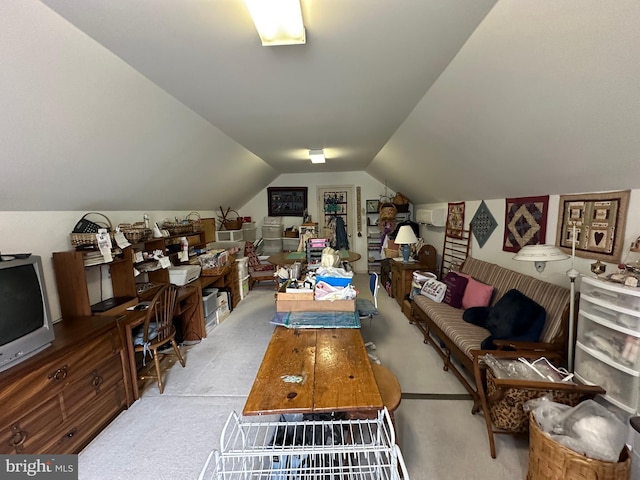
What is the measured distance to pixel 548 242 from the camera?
254 cm

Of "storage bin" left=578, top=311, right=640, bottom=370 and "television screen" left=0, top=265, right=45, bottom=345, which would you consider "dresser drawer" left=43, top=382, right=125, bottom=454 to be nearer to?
"television screen" left=0, top=265, right=45, bottom=345

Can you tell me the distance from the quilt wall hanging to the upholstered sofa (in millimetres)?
385

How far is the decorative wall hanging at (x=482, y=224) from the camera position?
11.2ft

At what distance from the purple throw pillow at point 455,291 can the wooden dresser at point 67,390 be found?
11.1ft

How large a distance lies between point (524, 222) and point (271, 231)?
4800 millimetres

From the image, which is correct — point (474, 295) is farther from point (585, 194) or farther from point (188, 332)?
point (188, 332)

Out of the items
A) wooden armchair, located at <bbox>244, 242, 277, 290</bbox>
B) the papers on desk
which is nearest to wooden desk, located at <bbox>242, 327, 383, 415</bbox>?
the papers on desk

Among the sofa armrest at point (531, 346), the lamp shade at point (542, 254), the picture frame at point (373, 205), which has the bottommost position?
the sofa armrest at point (531, 346)

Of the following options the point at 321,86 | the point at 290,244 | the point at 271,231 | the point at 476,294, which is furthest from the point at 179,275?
the point at 476,294

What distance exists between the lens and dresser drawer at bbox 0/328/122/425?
1479 millimetres

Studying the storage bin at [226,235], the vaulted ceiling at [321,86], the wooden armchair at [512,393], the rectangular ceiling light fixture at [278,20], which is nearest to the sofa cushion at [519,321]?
the wooden armchair at [512,393]

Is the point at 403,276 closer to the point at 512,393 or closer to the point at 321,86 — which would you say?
the point at 512,393

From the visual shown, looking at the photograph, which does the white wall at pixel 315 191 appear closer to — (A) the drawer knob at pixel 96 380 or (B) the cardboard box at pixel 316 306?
(B) the cardboard box at pixel 316 306

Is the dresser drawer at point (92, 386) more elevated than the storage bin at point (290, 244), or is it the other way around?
the storage bin at point (290, 244)
